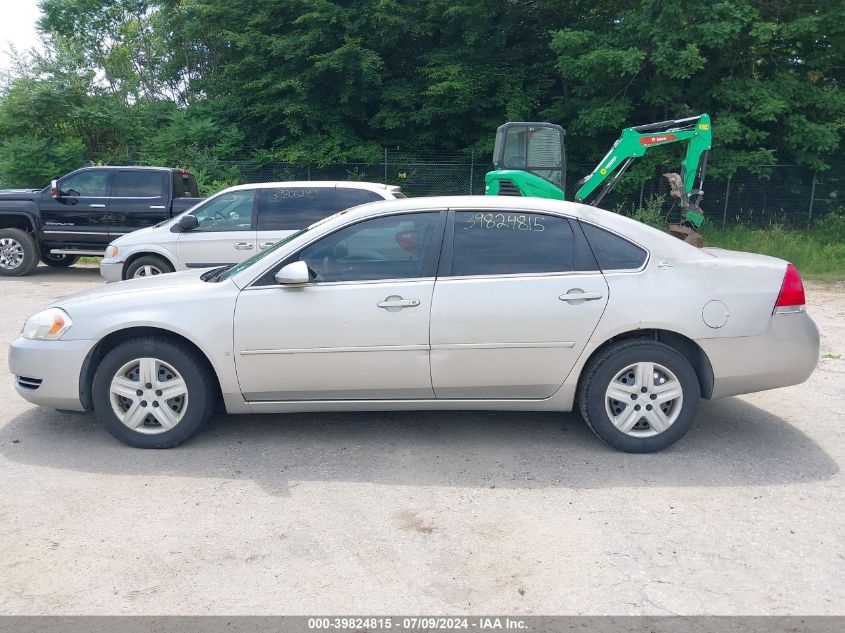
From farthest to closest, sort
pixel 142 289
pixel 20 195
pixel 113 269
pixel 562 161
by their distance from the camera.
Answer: pixel 562 161 < pixel 20 195 < pixel 113 269 < pixel 142 289

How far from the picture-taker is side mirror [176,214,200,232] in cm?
991

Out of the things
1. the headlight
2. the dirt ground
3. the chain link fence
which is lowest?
the dirt ground

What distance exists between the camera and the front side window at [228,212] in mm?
9711

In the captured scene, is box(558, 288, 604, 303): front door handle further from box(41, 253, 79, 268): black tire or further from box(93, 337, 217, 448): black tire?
box(41, 253, 79, 268): black tire

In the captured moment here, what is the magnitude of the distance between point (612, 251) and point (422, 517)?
2148mm

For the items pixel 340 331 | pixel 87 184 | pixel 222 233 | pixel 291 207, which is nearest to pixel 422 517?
pixel 340 331

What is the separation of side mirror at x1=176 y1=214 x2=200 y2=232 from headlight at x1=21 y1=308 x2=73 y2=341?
5.04 m

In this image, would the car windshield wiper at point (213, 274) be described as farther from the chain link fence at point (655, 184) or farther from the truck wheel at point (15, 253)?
the chain link fence at point (655, 184)

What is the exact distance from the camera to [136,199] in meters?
12.8

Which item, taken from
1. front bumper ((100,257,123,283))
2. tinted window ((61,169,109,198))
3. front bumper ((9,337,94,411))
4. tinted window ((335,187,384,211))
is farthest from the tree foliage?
front bumper ((9,337,94,411))

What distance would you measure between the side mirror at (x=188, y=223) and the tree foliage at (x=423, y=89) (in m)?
11.9

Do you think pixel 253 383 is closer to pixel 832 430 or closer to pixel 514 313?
pixel 514 313

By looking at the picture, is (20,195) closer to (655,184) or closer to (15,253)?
(15,253)
